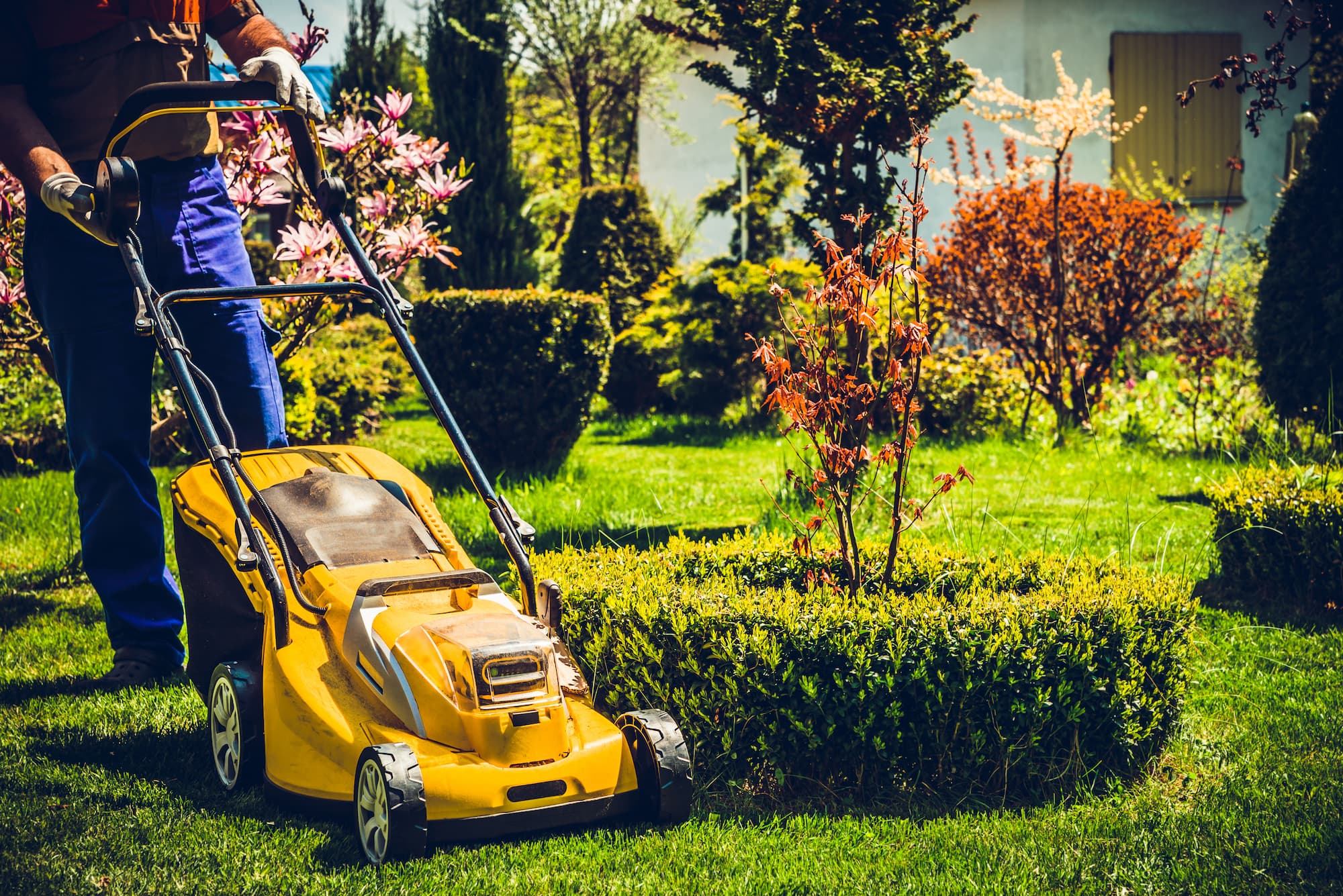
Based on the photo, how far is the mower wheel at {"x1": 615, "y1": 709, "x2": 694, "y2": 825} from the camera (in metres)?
2.77

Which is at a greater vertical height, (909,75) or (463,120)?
Answer: (463,120)

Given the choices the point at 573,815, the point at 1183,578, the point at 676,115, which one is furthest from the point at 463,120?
the point at 573,815

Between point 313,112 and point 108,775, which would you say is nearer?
point 108,775

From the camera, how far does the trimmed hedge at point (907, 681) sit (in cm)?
314

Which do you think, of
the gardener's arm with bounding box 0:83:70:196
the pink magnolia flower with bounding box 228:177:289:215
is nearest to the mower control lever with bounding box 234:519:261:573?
the gardener's arm with bounding box 0:83:70:196

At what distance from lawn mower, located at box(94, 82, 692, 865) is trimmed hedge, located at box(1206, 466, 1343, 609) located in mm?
2990

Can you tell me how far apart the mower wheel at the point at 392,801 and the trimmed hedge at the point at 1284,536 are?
355 cm

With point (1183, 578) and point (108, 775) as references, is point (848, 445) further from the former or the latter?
point (108, 775)

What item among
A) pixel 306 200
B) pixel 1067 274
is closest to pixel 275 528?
pixel 306 200

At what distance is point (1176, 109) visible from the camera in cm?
1443

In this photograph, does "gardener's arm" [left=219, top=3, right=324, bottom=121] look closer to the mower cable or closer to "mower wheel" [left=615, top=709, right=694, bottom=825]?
the mower cable

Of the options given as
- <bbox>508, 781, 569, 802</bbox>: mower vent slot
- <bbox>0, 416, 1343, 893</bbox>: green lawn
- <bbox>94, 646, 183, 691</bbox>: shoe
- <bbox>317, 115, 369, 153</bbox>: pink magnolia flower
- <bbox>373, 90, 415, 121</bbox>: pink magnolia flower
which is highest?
<bbox>373, 90, 415, 121</bbox>: pink magnolia flower

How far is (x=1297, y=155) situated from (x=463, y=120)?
719cm

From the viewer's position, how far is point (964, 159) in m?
14.8
